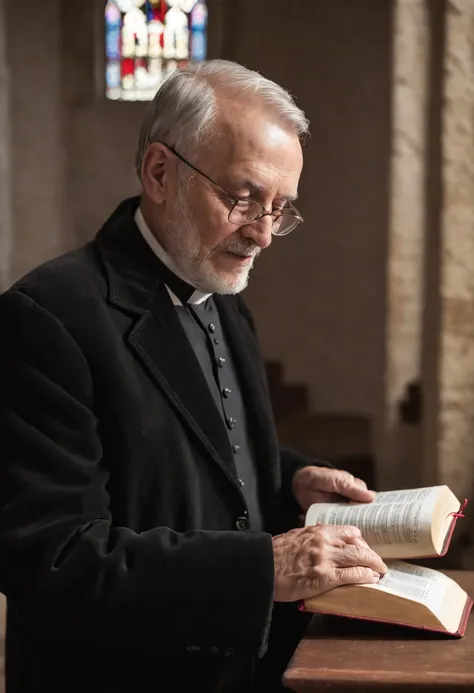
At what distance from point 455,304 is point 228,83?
124 inches

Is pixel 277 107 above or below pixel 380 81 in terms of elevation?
above

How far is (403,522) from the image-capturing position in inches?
69.7

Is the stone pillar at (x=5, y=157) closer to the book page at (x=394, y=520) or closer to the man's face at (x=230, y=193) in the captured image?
the man's face at (x=230, y=193)

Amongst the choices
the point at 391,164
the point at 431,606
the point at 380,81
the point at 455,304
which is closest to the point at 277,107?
the point at 431,606

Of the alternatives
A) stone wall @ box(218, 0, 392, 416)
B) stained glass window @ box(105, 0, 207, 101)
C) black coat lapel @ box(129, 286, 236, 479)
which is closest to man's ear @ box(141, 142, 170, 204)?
black coat lapel @ box(129, 286, 236, 479)

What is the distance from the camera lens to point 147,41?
8.02 m

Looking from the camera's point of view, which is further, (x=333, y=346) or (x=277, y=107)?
(x=333, y=346)

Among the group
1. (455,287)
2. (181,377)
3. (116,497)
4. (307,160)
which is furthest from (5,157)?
(116,497)

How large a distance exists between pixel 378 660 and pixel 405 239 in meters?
4.87

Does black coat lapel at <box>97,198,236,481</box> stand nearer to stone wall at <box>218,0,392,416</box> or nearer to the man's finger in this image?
the man's finger

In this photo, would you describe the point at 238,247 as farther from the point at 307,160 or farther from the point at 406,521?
the point at 307,160

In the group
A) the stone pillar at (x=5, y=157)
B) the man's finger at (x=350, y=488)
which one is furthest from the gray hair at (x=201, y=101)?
the stone pillar at (x=5, y=157)

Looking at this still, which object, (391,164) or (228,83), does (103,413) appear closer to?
(228,83)

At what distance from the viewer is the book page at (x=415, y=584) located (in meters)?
1.62
